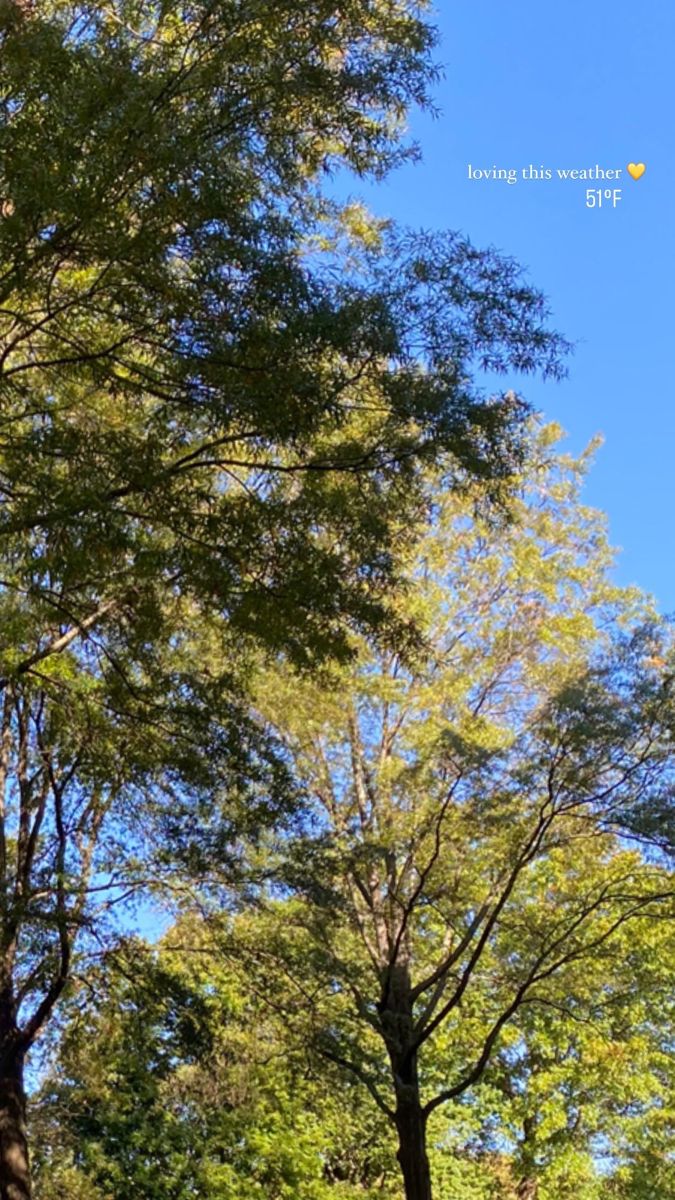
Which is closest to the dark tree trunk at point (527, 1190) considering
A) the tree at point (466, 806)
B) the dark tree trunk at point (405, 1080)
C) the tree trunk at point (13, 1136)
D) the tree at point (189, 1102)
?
the tree at point (189, 1102)

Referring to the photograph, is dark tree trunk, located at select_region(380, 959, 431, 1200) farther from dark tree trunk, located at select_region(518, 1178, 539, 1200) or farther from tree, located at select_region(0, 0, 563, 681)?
dark tree trunk, located at select_region(518, 1178, 539, 1200)

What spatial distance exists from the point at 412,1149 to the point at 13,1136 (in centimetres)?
309

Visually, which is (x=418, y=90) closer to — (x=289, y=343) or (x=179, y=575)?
(x=289, y=343)

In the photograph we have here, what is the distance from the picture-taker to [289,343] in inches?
144

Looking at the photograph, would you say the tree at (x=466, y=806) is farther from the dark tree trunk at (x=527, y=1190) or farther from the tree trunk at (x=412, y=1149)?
the dark tree trunk at (x=527, y=1190)

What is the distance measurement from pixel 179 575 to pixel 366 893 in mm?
5383

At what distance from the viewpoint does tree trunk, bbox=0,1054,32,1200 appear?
6.72m

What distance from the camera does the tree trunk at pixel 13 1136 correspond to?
672cm

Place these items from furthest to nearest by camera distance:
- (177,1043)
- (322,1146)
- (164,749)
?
(322,1146), (177,1043), (164,749)

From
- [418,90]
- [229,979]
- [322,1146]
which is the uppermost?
[418,90]

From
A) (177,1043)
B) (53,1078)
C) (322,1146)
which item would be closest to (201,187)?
(177,1043)

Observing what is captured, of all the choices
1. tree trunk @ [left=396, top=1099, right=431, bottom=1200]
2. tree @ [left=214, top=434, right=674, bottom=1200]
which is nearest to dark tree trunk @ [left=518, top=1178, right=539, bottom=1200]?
tree @ [left=214, top=434, right=674, bottom=1200]

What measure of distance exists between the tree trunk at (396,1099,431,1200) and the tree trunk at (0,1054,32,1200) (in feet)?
9.36

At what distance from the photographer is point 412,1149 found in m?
8.09
